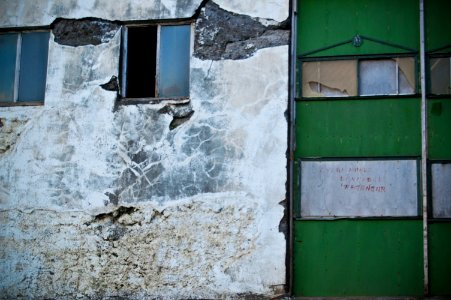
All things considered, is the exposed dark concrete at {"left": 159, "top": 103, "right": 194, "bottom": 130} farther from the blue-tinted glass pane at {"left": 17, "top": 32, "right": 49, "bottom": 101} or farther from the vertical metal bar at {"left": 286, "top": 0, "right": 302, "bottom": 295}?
the blue-tinted glass pane at {"left": 17, "top": 32, "right": 49, "bottom": 101}

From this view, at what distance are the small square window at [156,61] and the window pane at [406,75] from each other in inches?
98.6

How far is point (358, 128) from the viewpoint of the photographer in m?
8.29

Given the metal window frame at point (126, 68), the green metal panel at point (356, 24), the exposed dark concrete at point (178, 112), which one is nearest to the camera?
the green metal panel at point (356, 24)

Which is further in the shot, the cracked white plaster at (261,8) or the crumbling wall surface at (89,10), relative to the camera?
the crumbling wall surface at (89,10)

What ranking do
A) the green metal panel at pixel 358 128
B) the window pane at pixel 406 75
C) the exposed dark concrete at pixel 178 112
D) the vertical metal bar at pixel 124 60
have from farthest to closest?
the vertical metal bar at pixel 124 60, the exposed dark concrete at pixel 178 112, the window pane at pixel 406 75, the green metal panel at pixel 358 128

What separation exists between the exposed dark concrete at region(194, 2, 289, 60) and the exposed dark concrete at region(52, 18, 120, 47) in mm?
1111

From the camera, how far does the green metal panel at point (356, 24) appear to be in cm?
840

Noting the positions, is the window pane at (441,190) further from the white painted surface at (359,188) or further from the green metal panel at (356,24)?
the green metal panel at (356,24)

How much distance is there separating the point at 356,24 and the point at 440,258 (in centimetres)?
285

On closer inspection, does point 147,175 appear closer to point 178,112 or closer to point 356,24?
point 178,112

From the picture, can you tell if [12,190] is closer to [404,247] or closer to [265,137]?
[265,137]

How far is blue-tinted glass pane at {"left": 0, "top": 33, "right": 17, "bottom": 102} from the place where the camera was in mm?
9195

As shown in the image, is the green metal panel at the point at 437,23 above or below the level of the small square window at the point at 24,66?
above

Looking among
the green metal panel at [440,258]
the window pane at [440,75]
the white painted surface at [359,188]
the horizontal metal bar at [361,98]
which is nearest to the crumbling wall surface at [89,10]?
the horizontal metal bar at [361,98]
